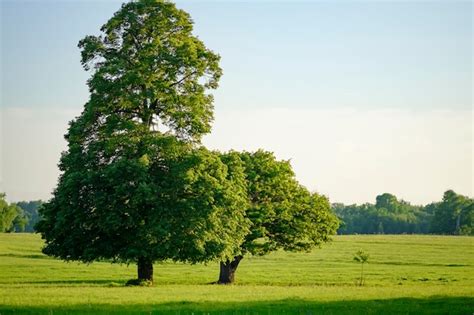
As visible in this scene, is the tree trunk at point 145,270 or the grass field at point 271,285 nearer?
the grass field at point 271,285

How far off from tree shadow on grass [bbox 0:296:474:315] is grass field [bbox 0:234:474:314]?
5 centimetres

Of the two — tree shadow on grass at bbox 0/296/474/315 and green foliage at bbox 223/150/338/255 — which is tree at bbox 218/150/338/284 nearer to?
green foliage at bbox 223/150/338/255

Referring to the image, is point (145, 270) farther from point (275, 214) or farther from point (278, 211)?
point (278, 211)

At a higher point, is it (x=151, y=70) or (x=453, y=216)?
(x=151, y=70)

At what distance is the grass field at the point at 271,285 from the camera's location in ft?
93.5

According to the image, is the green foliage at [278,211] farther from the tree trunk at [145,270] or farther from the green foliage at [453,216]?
the green foliage at [453,216]

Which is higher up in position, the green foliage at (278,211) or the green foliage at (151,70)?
the green foliage at (151,70)

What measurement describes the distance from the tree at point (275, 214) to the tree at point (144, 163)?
527 centimetres

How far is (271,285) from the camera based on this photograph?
1945 inches

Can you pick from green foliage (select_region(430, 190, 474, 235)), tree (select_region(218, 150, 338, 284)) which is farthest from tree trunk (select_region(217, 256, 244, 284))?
green foliage (select_region(430, 190, 474, 235))

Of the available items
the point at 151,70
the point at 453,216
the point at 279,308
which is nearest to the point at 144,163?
the point at 151,70

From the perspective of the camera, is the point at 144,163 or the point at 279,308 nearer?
the point at 279,308

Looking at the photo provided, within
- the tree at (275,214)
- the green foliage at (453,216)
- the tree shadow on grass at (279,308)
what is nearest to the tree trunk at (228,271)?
the tree at (275,214)

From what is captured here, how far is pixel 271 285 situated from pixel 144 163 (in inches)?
673
